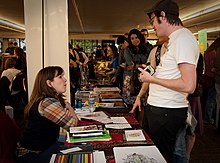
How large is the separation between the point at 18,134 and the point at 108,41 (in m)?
13.4

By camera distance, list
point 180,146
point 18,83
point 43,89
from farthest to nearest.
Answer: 1. point 18,83
2. point 43,89
3. point 180,146

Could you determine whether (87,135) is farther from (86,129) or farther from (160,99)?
(160,99)

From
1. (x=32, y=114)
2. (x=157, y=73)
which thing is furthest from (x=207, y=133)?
(x=32, y=114)

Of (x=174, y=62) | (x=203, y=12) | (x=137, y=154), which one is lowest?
(x=137, y=154)

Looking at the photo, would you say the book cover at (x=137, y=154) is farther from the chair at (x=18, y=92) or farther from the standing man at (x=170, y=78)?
the chair at (x=18, y=92)

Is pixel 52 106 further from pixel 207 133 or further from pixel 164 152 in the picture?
pixel 207 133

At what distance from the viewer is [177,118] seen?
64.9 inches

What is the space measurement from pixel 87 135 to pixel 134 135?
0.29 meters

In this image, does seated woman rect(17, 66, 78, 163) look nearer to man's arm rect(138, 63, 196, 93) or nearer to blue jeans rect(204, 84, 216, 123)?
man's arm rect(138, 63, 196, 93)

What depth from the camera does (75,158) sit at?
1271mm

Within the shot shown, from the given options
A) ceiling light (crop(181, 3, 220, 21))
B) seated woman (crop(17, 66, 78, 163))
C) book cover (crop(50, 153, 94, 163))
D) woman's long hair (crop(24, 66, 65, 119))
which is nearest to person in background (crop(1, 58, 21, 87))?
woman's long hair (crop(24, 66, 65, 119))

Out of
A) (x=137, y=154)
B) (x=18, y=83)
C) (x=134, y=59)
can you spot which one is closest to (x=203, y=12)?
(x=134, y=59)

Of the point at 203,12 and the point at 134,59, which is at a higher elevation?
the point at 203,12

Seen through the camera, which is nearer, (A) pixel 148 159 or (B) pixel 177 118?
(A) pixel 148 159
